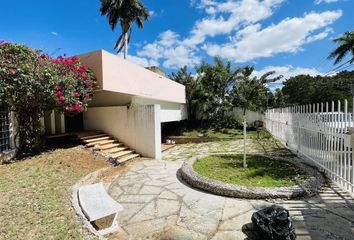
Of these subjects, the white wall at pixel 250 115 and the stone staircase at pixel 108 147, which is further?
the white wall at pixel 250 115

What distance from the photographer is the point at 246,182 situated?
6.07 metres

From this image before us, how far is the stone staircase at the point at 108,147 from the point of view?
968 cm

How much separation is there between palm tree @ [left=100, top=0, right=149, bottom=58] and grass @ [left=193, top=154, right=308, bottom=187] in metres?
20.4

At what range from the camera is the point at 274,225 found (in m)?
3.69

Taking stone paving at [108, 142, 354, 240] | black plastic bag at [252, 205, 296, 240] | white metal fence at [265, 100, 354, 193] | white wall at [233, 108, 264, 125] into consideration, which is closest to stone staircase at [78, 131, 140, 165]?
stone paving at [108, 142, 354, 240]

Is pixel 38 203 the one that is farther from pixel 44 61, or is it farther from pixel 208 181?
pixel 44 61

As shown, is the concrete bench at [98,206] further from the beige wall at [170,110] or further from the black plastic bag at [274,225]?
the beige wall at [170,110]

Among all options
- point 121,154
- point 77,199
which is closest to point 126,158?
point 121,154

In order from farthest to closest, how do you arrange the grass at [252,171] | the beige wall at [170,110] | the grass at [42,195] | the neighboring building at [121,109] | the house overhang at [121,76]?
1. the beige wall at [170,110]
2. the neighboring building at [121,109]
3. the house overhang at [121,76]
4. the grass at [252,171]
5. the grass at [42,195]

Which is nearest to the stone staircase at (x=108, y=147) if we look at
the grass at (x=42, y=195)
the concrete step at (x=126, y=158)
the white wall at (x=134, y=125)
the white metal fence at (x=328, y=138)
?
the concrete step at (x=126, y=158)

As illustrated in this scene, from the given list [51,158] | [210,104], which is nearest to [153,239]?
[51,158]

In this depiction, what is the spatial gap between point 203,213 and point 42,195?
3425mm

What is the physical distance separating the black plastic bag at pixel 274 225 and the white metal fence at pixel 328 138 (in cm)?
244

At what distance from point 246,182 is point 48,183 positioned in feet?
16.3
